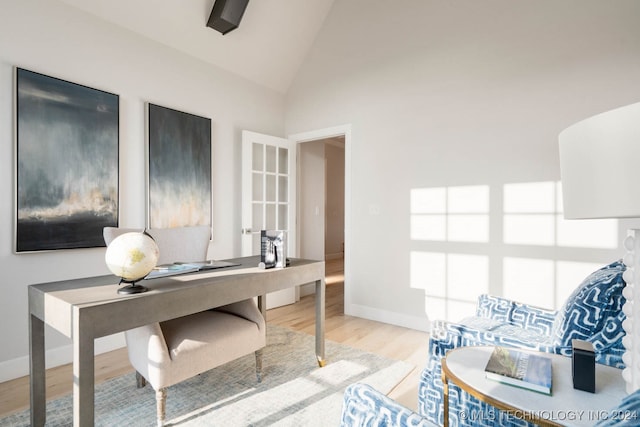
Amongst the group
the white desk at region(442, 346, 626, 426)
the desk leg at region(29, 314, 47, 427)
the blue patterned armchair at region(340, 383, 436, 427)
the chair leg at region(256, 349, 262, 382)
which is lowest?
the chair leg at region(256, 349, 262, 382)

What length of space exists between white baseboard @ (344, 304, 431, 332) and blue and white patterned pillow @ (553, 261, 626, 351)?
1959mm

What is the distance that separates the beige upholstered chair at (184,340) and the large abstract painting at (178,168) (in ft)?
2.82

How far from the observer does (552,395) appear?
104 centimetres

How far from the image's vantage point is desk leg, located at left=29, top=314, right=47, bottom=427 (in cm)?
161

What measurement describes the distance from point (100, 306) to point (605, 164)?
1.59 m

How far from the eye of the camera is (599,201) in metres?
0.68

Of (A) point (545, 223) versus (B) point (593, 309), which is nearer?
(B) point (593, 309)

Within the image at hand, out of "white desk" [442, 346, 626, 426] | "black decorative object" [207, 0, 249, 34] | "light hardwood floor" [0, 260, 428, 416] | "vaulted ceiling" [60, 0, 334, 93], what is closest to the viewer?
"white desk" [442, 346, 626, 426]

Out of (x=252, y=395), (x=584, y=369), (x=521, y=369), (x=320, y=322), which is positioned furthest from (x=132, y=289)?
(x=584, y=369)

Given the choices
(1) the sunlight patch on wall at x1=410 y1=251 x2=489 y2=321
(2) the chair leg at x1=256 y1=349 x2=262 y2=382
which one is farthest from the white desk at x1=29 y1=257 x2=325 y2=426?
(1) the sunlight patch on wall at x1=410 y1=251 x2=489 y2=321

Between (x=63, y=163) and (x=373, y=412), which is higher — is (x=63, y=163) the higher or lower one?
the higher one

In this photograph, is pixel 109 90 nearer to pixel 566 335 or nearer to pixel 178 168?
pixel 178 168

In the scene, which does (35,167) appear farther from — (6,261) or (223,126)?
(223,126)

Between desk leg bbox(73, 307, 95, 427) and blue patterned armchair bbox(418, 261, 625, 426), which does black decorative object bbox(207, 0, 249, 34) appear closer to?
desk leg bbox(73, 307, 95, 427)
